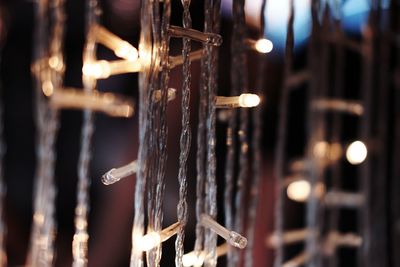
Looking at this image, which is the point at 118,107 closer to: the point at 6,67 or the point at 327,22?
the point at 327,22

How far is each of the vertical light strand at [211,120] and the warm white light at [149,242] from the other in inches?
2.4

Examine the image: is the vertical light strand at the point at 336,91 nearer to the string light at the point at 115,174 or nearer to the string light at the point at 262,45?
the string light at the point at 262,45

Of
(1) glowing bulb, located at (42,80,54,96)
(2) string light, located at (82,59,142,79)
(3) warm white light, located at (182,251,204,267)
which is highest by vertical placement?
(2) string light, located at (82,59,142,79)

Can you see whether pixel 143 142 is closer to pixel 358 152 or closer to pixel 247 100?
pixel 247 100

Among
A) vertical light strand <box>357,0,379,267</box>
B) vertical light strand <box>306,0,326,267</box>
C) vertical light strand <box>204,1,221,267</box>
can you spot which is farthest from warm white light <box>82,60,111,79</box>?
vertical light strand <box>357,0,379,267</box>

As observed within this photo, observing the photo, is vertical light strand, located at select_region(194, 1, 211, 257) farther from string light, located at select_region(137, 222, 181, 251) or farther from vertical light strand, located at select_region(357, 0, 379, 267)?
vertical light strand, located at select_region(357, 0, 379, 267)

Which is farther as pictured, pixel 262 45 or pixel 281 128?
pixel 281 128

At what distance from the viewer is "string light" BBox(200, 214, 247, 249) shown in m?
0.32

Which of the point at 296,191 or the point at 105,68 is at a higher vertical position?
the point at 105,68

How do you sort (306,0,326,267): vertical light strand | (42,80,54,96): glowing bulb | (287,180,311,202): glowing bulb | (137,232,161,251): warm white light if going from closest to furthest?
(137,232,161,251): warm white light < (42,80,54,96): glowing bulb < (306,0,326,267): vertical light strand < (287,180,311,202): glowing bulb

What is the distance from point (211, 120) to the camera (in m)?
0.35

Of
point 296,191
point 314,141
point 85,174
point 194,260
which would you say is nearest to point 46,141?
point 85,174

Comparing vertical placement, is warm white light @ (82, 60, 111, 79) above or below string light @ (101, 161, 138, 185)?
above

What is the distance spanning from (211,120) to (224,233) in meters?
0.08
